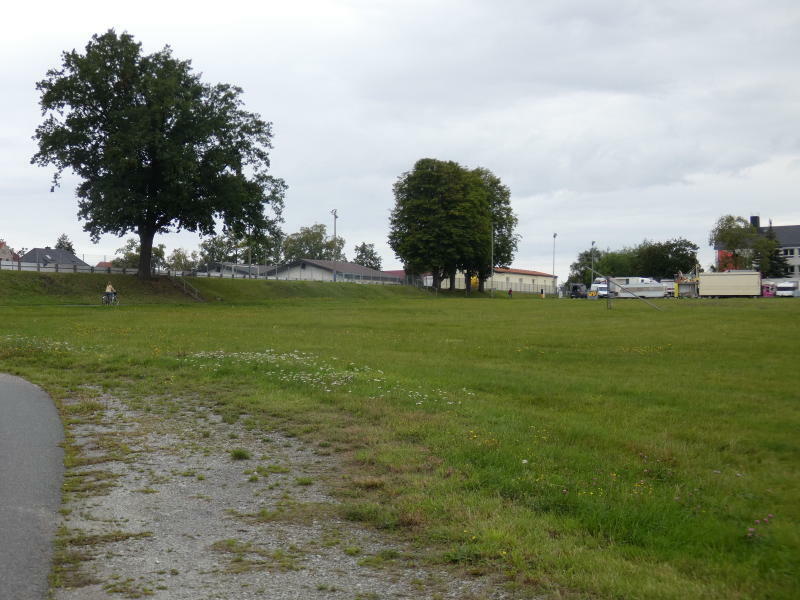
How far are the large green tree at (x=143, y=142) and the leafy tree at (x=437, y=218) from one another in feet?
124

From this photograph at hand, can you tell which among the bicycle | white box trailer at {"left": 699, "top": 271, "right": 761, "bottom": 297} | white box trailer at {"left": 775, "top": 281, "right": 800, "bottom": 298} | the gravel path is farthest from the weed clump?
white box trailer at {"left": 775, "top": 281, "right": 800, "bottom": 298}

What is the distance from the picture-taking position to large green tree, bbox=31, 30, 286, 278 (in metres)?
55.3

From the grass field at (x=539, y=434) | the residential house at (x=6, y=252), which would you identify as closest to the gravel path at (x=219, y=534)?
the grass field at (x=539, y=434)

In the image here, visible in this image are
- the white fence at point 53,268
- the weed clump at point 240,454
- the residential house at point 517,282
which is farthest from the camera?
the residential house at point 517,282

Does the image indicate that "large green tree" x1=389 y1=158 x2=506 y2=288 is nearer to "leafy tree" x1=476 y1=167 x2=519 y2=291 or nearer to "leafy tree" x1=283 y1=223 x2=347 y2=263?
"leafy tree" x1=476 y1=167 x2=519 y2=291

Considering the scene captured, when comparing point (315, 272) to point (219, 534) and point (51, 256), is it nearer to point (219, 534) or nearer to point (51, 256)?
point (51, 256)

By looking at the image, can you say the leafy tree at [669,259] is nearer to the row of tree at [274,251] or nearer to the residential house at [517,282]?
the residential house at [517,282]

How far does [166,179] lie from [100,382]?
43282mm

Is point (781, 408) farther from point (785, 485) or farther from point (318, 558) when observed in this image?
point (318, 558)

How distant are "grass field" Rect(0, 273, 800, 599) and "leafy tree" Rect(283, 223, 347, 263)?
471ft

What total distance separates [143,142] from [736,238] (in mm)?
106151

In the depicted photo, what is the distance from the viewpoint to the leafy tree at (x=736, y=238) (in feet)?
422

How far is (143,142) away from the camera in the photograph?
54.1 metres

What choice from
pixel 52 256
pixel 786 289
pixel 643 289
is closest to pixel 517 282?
pixel 643 289
